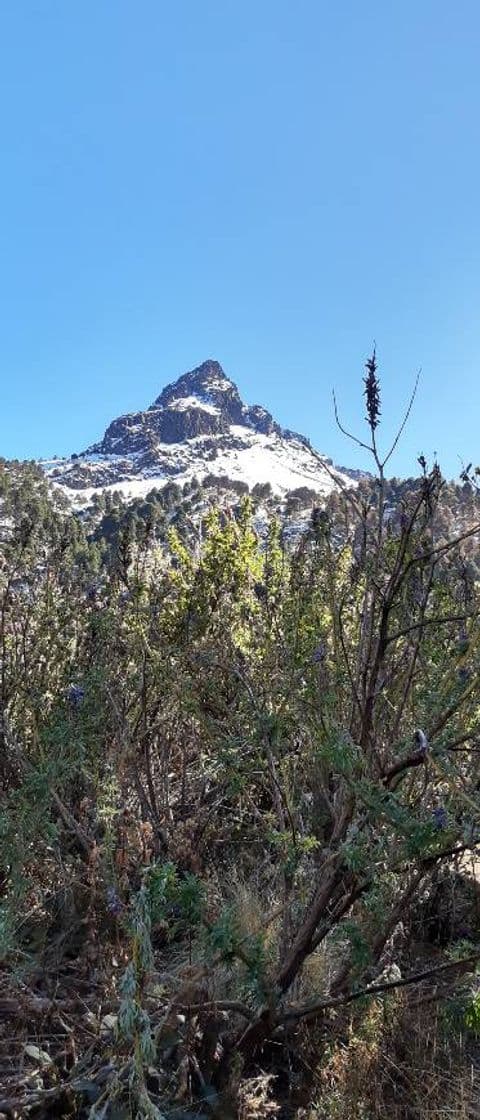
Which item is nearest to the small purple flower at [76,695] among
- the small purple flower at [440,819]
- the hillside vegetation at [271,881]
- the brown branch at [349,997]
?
the hillside vegetation at [271,881]

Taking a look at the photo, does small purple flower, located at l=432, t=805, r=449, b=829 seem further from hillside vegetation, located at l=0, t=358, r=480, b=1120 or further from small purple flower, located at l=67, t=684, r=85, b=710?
small purple flower, located at l=67, t=684, r=85, b=710

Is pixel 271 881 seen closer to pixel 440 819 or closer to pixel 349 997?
pixel 349 997

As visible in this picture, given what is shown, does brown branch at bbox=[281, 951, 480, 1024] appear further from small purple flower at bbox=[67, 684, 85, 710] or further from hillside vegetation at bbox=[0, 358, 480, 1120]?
small purple flower at bbox=[67, 684, 85, 710]

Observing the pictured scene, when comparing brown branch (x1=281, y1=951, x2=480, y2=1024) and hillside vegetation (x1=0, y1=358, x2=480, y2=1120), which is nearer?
hillside vegetation (x1=0, y1=358, x2=480, y2=1120)

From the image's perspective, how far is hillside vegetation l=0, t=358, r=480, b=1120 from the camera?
2070 mm

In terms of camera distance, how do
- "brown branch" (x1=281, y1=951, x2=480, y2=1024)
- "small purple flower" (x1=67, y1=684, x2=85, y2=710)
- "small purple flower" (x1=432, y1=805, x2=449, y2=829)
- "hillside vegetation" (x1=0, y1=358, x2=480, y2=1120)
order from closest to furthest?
"small purple flower" (x1=432, y1=805, x2=449, y2=829)
"hillside vegetation" (x1=0, y1=358, x2=480, y2=1120)
"brown branch" (x1=281, y1=951, x2=480, y2=1024)
"small purple flower" (x1=67, y1=684, x2=85, y2=710)

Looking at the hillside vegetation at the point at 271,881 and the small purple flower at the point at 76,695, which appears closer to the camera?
the hillside vegetation at the point at 271,881

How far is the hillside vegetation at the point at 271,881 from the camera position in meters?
2.07

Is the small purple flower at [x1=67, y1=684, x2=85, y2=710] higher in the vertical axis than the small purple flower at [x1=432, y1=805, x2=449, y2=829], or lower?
higher

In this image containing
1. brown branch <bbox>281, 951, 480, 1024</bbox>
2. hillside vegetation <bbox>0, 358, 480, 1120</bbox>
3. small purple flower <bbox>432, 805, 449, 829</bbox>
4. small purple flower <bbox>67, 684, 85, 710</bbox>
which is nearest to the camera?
small purple flower <bbox>432, 805, 449, 829</bbox>

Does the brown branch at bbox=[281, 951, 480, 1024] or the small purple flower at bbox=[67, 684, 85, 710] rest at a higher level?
the small purple flower at bbox=[67, 684, 85, 710]

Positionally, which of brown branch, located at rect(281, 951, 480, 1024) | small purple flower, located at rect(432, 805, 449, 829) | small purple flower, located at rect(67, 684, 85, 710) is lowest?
brown branch, located at rect(281, 951, 480, 1024)

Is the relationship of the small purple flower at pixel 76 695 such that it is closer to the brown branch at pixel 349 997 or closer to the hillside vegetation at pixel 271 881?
the hillside vegetation at pixel 271 881

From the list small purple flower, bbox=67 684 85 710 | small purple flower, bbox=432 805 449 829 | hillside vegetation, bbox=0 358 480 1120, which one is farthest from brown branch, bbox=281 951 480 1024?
small purple flower, bbox=67 684 85 710
